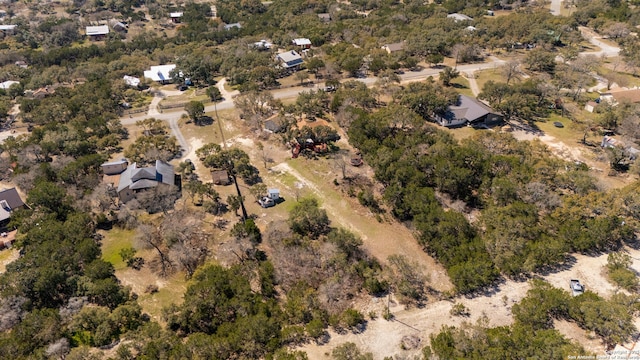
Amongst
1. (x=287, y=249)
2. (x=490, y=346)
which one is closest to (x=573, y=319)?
(x=490, y=346)

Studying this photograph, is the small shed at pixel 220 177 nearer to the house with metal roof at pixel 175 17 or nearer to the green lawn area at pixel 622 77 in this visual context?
the green lawn area at pixel 622 77

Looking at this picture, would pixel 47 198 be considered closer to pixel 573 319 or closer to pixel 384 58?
pixel 573 319

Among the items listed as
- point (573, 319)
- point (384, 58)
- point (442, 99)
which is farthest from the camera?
point (384, 58)

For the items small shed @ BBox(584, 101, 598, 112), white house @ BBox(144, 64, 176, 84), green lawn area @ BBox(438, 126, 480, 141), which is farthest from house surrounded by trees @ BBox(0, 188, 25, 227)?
small shed @ BBox(584, 101, 598, 112)

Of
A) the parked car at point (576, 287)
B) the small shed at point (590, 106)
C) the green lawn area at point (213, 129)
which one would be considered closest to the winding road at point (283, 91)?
the green lawn area at point (213, 129)

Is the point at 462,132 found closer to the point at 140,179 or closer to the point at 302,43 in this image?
the point at 140,179

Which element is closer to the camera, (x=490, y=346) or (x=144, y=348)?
(x=490, y=346)
